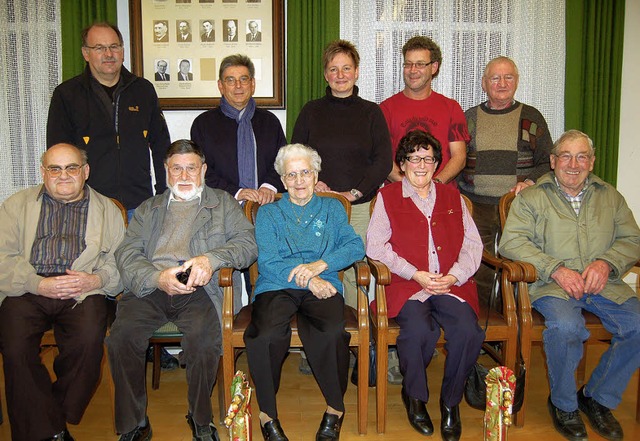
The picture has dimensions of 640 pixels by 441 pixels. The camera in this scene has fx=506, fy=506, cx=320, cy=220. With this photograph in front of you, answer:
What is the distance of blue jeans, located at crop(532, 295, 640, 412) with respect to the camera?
246 cm

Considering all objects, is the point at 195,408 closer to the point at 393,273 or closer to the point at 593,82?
the point at 393,273

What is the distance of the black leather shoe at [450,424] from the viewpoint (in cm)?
242

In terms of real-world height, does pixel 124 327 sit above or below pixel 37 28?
below

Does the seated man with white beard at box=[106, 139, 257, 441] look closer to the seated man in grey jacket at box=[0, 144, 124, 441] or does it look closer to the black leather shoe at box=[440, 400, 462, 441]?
the seated man in grey jacket at box=[0, 144, 124, 441]

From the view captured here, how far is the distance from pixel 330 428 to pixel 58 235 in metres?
1.68

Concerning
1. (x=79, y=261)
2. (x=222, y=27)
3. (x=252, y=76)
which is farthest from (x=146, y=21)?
(x=79, y=261)

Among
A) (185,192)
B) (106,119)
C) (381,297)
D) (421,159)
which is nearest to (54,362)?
(185,192)

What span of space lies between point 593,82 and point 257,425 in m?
3.49

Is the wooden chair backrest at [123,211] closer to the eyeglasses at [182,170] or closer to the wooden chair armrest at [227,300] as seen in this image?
the eyeglasses at [182,170]

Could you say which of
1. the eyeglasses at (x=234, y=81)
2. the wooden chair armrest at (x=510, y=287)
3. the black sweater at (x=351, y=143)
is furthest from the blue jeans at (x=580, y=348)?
the eyeglasses at (x=234, y=81)

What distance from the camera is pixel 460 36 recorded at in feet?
12.9

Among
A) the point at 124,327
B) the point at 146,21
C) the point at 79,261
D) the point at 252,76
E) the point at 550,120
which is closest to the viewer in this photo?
the point at 124,327

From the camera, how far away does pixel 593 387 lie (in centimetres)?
259

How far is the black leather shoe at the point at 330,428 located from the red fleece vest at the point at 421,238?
59 centimetres
